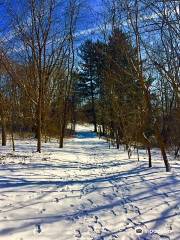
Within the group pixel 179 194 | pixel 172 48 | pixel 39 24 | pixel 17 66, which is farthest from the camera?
pixel 17 66

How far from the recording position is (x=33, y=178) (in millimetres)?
10062

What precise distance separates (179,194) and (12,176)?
4.42m

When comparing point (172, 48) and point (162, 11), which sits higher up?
point (162, 11)

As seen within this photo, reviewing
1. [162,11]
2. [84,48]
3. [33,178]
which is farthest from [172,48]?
[84,48]

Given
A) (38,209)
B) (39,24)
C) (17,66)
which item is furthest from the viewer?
(17,66)

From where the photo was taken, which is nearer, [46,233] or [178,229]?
[46,233]

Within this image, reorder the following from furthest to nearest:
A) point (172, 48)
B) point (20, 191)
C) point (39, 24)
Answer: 1. point (39, 24)
2. point (172, 48)
3. point (20, 191)

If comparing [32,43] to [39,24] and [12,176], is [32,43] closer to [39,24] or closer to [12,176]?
[39,24]

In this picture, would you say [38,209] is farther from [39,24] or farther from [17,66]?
[17,66]

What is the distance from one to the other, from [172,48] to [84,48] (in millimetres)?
42836

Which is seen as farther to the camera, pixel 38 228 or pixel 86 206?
pixel 86 206

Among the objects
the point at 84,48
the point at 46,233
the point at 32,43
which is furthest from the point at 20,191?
the point at 84,48

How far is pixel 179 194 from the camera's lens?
8.80m

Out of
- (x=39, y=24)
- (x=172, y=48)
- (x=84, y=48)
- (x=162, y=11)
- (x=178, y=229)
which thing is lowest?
(x=178, y=229)
